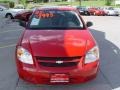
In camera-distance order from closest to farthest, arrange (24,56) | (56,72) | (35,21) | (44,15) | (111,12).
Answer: (56,72)
(24,56)
(35,21)
(44,15)
(111,12)

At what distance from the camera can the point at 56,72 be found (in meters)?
5.78

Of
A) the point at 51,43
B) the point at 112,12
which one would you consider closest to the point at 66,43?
the point at 51,43

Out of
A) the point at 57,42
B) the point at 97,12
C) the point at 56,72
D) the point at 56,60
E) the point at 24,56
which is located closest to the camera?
the point at 56,72

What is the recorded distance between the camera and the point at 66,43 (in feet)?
20.7

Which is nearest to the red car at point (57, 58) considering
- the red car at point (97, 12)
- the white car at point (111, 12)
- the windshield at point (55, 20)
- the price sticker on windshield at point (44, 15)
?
the windshield at point (55, 20)

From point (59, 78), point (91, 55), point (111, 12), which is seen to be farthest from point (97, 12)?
point (59, 78)

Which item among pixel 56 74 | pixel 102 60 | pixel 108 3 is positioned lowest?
pixel 108 3

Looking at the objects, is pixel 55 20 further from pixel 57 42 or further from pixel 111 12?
pixel 111 12

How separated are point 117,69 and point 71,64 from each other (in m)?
2.25

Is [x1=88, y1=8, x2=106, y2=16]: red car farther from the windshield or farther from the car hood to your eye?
the car hood

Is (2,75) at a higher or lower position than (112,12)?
higher

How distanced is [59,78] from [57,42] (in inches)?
32.8

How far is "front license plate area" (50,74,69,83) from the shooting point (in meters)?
5.80

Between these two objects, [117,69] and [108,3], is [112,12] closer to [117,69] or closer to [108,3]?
[108,3]
